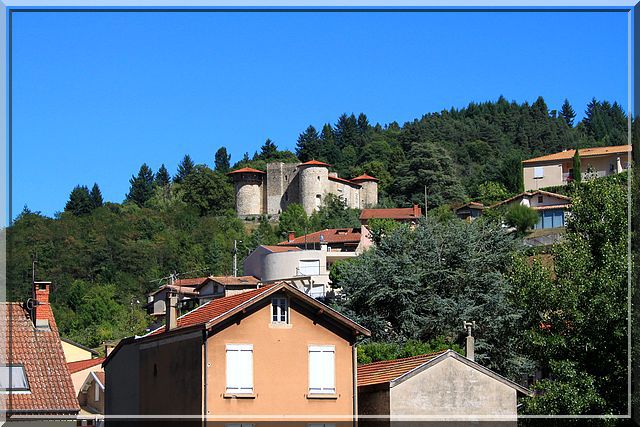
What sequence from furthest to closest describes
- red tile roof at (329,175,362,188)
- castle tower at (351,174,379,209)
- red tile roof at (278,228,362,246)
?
castle tower at (351,174,379,209), red tile roof at (329,175,362,188), red tile roof at (278,228,362,246)

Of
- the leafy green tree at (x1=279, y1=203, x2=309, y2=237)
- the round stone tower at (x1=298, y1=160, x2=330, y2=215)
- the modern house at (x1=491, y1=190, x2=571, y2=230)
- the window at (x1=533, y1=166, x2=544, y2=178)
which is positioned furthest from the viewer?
the round stone tower at (x1=298, y1=160, x2=330, y2=215)

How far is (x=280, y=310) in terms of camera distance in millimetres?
11750

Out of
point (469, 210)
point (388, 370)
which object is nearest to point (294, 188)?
point (469, 210)

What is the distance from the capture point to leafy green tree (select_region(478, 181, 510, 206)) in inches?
2354

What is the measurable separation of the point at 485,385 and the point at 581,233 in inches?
302

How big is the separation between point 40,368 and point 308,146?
253 feet

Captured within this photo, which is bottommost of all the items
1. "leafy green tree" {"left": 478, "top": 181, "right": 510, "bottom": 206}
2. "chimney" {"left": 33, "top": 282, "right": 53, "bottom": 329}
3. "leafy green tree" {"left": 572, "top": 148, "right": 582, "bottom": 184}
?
"chimney" {"left": 33, "top": 282, "right": 53, "bottom": 329}

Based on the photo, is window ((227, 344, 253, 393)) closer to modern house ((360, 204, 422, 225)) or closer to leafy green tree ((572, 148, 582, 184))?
leafy green tree ((572, 148, 582, 184))

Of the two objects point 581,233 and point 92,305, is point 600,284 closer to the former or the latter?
point 581,233

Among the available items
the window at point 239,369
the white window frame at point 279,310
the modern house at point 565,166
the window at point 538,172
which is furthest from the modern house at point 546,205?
the window at point 239,369

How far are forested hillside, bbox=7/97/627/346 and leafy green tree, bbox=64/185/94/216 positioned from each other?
0.10 metres

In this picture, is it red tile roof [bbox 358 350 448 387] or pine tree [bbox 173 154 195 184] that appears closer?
red tile roof [bbox 358 350 448 387]

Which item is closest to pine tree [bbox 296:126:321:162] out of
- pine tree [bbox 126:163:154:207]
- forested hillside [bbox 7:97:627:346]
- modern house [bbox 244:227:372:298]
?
forested hillside [bbox 7:97:627:346]

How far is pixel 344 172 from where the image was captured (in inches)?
3408
